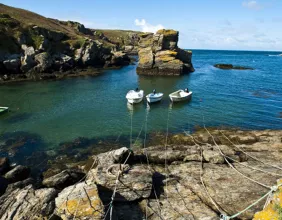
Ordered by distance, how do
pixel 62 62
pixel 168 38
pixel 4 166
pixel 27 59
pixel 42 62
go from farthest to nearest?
pixel 168 38, pixel 62 62, pixel 42 62, pixel 27 59, pixel 4 166

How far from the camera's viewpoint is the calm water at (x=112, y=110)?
28.9 m

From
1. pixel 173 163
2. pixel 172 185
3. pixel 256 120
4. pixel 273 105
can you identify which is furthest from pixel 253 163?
pixel 273 105

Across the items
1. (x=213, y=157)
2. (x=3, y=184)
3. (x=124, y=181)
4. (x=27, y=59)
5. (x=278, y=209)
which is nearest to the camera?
(x=278, y=209)

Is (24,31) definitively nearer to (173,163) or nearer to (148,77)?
(148,77)

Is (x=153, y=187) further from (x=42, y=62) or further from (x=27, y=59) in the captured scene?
(x=42, y=62)

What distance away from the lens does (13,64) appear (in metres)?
58.4

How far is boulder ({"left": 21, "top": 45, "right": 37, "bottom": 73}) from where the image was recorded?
5973 centimetres

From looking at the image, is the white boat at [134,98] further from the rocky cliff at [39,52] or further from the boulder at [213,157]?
the rocky cliff at [39,52]

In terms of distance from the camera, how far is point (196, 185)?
1381cm

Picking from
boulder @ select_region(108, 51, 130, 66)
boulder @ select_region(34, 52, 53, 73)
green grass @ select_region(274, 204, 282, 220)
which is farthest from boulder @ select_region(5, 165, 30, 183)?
boulder @ select_region(108, 51, 130, 66)

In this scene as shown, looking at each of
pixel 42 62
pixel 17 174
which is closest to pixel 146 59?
pixel 42 62

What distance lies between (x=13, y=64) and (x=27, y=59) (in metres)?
3.59

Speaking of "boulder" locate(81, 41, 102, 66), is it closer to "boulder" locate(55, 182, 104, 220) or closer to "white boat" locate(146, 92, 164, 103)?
"white boat" locate(146, 92, 164, 103)

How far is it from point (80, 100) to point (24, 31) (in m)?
41.0
